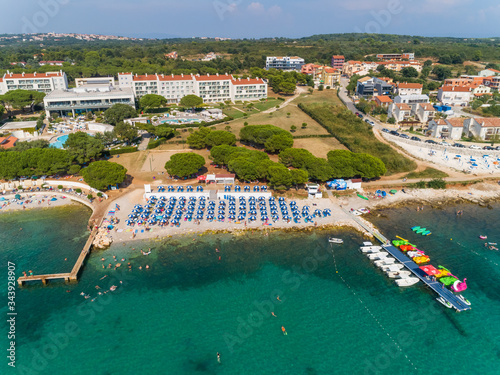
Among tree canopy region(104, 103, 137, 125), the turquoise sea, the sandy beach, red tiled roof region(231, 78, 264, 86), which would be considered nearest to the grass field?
the sandy beach

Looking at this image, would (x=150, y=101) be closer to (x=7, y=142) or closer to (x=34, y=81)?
(x=7, y=142)

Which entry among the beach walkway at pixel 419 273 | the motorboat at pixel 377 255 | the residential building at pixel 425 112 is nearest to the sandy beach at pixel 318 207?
the beach walkway at pixel 419 273

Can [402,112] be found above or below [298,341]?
above

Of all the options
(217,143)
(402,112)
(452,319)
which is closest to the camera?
(452,319)

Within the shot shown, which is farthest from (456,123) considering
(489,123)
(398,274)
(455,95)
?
(398,274)

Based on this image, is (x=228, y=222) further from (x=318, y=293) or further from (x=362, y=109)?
(x=362, y=109)

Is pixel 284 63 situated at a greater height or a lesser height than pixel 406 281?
greater

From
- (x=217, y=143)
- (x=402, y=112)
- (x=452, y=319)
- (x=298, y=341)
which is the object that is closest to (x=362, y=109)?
(x=402, y=112)
